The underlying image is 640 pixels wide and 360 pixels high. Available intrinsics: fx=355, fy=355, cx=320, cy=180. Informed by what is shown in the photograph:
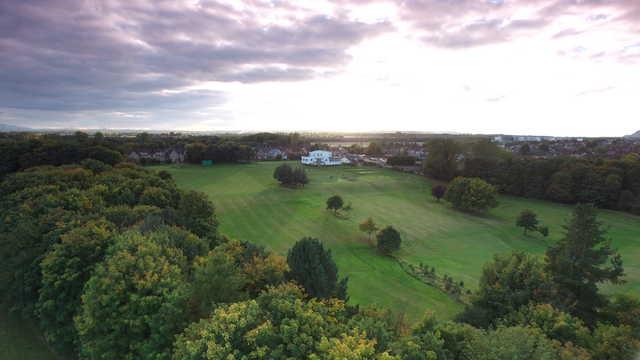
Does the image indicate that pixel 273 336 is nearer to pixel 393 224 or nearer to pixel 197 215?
pixel 197 215

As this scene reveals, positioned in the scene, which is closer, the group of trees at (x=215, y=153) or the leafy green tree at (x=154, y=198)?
the leafy green tree at (x=154, y=198)

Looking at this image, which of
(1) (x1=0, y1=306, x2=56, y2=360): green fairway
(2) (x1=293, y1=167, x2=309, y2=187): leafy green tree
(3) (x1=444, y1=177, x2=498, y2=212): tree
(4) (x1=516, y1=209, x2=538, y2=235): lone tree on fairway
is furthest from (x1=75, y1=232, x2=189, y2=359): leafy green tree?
(2) (x1=293, y1=167, x2=309, y2=187): leafy green tree

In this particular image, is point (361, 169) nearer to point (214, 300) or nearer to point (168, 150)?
point (168, 150)

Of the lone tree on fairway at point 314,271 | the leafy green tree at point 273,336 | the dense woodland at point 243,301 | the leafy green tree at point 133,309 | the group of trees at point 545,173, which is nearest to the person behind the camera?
the leafy green tree at point 273,336

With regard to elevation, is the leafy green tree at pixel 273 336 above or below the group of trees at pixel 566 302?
above

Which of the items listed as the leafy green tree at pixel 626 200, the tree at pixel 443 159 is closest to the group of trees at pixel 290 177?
the tree at pixel 443 159

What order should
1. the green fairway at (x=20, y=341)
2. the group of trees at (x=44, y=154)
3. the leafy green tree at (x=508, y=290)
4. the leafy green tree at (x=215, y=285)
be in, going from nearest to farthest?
the leafy green tree at (x=215, y=285), the green fairway at (x=20, y=341), the leafy green tree at (x=508, y=290), the group of trees at (x=44, y=154)

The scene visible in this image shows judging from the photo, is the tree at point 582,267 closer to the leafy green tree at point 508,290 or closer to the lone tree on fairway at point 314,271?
the leafy green tree at point 508,290

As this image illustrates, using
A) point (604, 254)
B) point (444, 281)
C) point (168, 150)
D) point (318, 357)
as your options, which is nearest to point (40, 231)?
point (318, 357)
